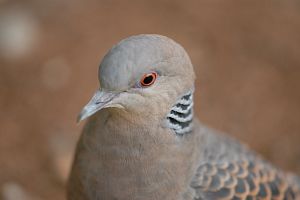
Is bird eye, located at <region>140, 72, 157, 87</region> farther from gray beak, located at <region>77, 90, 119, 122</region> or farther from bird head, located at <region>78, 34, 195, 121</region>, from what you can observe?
gray beak, located at <region>77, 90, 119, 122</region>

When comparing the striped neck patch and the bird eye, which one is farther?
the striped neck patch

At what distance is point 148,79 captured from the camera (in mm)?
2701

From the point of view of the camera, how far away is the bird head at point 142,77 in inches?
103

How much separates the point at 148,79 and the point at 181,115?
1.08 feet

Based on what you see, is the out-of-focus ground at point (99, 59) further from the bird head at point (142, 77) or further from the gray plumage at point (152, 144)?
the bird head at point (142, 77)

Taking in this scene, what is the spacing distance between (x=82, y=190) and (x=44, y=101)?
2.09 meters

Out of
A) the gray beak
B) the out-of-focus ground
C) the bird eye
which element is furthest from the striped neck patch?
the out-of-focus ground

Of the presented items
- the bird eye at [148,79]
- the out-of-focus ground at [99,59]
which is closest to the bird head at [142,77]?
the bird eye at [148,79]

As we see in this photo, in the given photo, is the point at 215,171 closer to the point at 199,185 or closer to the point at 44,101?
the point at 199,185

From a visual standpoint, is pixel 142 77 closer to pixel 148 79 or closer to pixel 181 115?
pixel 148 79

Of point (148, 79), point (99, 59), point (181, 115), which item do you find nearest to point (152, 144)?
point (181, 115)

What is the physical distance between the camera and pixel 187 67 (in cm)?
287

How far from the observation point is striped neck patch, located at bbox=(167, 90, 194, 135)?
9.51 feet

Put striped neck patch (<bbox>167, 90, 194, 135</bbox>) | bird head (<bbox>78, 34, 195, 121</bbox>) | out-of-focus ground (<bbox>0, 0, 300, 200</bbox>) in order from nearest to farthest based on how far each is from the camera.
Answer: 1. bird head (<bbox>78, 34, 195, 121</bbox>)
2. striped neck patch (<bbox>167, 90, 194, 135</bbox>)
3. out-of-focus ground (<bbox>0, 0, 300, 200</bbox>)
